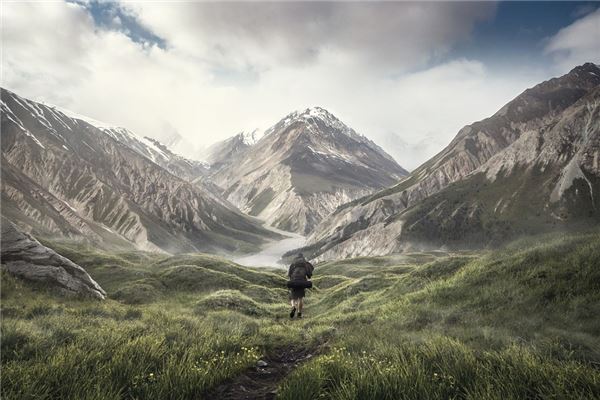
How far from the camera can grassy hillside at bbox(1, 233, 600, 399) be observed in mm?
5523

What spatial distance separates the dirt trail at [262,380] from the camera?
6843mm

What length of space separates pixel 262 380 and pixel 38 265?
16.2 meters

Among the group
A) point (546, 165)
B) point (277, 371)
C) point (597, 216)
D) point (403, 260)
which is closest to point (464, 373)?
point (277, 371)

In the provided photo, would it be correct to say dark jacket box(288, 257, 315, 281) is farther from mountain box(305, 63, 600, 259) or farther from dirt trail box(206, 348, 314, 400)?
mountain box(305, 63, 600, 259)

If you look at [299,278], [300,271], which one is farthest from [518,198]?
[299,278]

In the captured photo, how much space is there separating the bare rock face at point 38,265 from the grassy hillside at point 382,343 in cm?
116

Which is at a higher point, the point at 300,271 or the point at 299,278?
the point at 300,271

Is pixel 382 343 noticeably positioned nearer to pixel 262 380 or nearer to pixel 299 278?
pixel 262 380

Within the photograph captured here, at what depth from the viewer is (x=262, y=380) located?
26.6 feet

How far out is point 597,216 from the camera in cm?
11988

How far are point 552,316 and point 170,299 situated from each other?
21486 millimetres

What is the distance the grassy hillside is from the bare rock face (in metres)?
1.16

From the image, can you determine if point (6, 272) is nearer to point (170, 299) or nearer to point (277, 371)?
point (170, 299)

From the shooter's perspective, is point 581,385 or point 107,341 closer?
point 581,385
